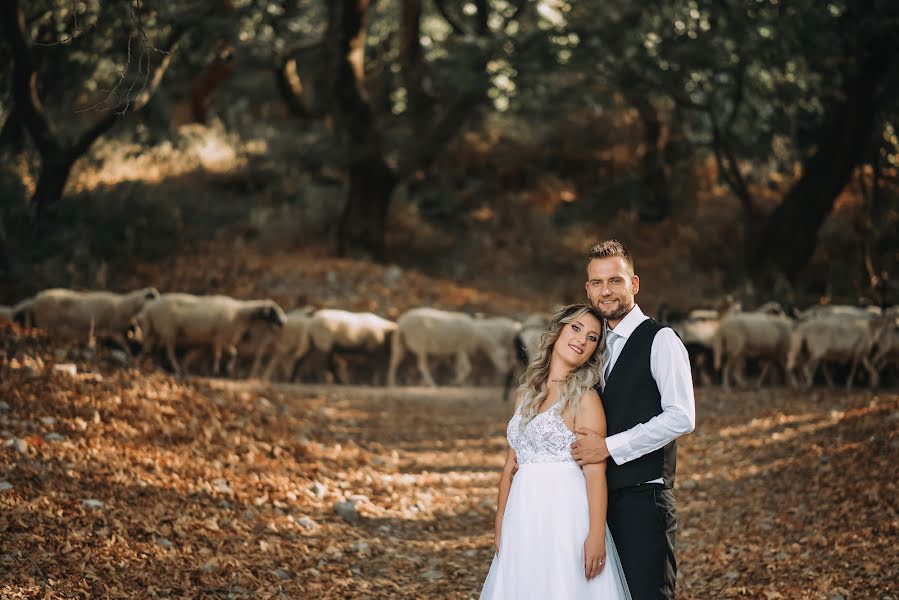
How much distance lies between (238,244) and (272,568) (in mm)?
15526

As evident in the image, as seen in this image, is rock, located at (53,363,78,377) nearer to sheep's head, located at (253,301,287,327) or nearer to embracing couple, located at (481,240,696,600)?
sheep's head, located at (253,301,287,327)

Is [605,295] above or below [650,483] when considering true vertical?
above

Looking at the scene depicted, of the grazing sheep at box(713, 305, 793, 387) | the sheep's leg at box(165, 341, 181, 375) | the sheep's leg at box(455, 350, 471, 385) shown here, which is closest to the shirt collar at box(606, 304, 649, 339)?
the sheep's leg at box(165, 341, 181, 375)

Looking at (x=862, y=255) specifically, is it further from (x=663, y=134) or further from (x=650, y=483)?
(x=650, y=483)

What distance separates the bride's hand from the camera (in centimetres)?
411

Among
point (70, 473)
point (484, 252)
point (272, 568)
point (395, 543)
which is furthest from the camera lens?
point (484, 252)

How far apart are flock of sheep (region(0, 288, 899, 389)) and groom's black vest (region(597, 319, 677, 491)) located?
9.15 meters

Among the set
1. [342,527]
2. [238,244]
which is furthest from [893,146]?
[342,527]

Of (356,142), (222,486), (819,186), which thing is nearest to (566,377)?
(222,486)

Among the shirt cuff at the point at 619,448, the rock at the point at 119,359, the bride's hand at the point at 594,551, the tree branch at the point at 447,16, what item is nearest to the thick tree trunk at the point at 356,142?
the tree branch at the point at 447,16

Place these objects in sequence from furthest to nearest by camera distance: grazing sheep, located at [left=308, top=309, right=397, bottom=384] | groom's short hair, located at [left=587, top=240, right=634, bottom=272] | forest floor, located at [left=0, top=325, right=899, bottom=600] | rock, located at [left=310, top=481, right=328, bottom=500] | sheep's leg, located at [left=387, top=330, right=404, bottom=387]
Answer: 1. sheep's leg, located at [left=387, top=330, right=404, bottom=387]
2. grazing sheep, located at [left=308, top=309, right=397, bottom=384]
3. rock, located at [left=310, top=481, right=328, bottom=500]
4. forest floor, located at [left=0, top=325, right=899, bottom=600]
5. groom's short hair, located at [left=587, top=240, right=634, bottom=272]

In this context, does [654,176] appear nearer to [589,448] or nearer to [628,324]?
[628,324]

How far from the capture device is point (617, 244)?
4.44 m

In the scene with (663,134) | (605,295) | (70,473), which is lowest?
(70,473)
